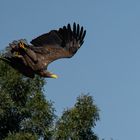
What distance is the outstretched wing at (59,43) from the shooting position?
18.6 m

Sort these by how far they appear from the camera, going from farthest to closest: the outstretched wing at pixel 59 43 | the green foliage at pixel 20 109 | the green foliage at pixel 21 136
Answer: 1. the green foliage at pixel 20 109
2. the green foliage at pixel 21 136
3. the outstretched wing at pixel 59 43

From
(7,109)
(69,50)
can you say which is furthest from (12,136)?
(69,50)

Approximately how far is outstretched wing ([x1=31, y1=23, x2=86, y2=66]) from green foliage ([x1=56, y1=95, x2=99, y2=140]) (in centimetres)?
2165

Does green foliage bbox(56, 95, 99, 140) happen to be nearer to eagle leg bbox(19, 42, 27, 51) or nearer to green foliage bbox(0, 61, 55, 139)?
green foliage bbox(0, 61, 55, 139)

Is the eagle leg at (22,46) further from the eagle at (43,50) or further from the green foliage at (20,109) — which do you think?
the green foliage at (20,109)

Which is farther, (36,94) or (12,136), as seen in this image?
(36,94)

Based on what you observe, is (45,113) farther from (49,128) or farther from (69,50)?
(69,50)

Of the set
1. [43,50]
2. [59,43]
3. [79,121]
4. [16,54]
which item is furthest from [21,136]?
[16,54]

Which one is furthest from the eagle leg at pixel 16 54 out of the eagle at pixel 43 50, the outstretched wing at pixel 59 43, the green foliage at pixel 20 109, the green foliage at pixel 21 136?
the green foliage at pixel 20 109

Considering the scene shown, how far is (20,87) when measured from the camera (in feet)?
146

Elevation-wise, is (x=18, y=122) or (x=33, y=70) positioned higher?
(x=18, y=122)

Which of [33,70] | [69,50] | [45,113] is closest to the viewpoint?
[33,70]

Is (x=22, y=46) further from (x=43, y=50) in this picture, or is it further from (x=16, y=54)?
(x=43, y=50)

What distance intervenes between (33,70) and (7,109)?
2629cm
